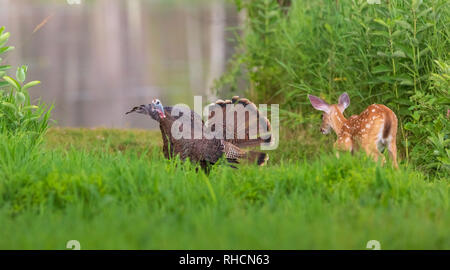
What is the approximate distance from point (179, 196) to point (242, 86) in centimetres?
703

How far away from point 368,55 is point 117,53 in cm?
1137

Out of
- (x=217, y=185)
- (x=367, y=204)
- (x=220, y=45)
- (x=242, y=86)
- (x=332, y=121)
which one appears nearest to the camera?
(x=367, y=204)

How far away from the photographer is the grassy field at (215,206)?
12.1 feet

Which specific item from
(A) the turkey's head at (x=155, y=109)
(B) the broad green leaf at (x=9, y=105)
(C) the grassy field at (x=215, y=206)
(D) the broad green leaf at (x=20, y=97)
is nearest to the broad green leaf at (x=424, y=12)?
(C) the grassy field at (x=215, y=206)

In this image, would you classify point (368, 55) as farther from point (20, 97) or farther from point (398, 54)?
point (20, 97)

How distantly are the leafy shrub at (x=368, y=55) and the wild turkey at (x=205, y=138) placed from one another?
1288mm

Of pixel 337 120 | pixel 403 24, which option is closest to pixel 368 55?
pixel 403 24

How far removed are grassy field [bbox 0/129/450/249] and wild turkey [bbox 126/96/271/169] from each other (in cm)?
21

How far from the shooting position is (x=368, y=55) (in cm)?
628

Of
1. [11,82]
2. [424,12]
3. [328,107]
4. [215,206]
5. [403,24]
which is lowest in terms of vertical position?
[215,206]
